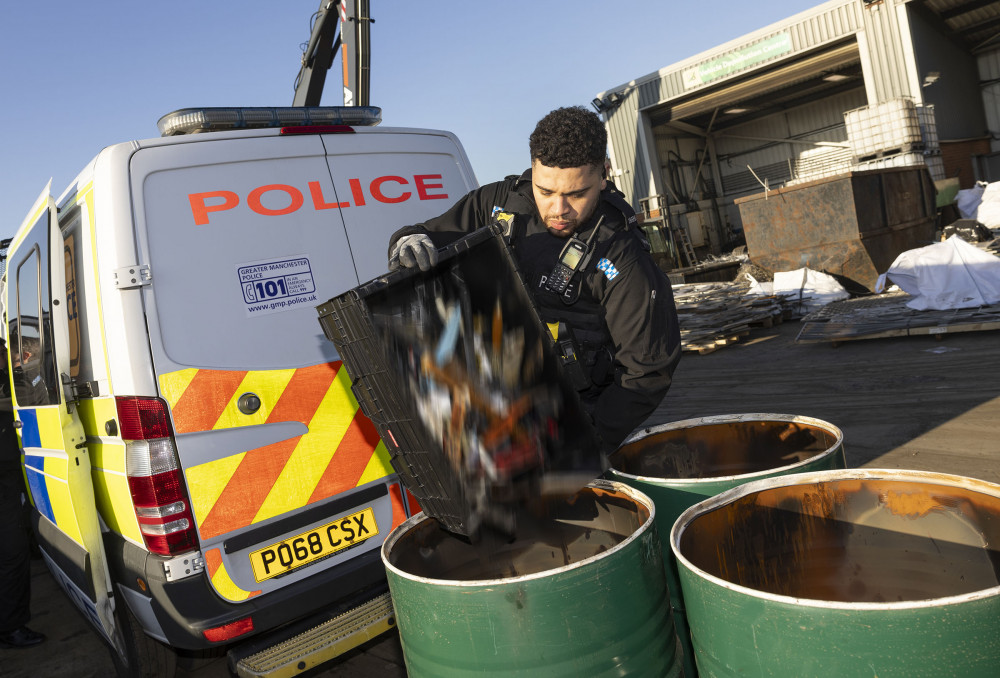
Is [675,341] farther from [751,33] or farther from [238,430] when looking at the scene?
[751,33]

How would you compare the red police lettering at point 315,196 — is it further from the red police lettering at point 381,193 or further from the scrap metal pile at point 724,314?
the scrap metal pile at point 724,314

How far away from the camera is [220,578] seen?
2.46 metres

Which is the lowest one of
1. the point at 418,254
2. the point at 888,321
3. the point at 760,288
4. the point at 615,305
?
the point at 888,321

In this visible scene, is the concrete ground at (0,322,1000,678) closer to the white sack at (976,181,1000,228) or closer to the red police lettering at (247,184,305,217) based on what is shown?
the red police lettering at (247,184,305,217)

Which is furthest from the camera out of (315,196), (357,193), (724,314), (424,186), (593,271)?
(724,314)

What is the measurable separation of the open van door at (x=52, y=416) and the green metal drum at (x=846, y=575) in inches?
94.0

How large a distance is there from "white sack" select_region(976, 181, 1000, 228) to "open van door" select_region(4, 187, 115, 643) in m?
15.6

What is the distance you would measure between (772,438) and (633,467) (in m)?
0.51

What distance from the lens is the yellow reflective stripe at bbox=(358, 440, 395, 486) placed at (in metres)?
2.80

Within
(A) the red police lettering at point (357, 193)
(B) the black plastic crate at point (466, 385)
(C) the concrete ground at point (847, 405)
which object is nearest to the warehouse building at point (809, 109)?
(C) the concrete ground at point (847, 405)

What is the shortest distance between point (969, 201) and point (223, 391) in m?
16.7

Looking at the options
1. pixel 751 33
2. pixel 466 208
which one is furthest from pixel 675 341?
pixel 751 33

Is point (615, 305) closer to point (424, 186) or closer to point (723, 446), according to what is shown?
point (723, 446)

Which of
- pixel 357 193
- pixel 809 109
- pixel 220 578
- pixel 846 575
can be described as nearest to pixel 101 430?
pixel 220 578
